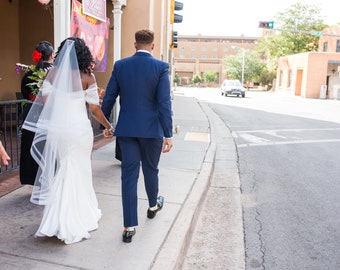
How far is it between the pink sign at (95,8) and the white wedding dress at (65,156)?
4.36 m

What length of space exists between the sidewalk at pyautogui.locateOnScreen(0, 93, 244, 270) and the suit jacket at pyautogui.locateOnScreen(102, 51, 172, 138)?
106cm

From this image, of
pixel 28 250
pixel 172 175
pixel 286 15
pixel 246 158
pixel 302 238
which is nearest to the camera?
pixel 28 250

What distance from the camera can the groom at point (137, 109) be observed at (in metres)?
3.55

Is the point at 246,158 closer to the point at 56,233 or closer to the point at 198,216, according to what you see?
the point at 198,216

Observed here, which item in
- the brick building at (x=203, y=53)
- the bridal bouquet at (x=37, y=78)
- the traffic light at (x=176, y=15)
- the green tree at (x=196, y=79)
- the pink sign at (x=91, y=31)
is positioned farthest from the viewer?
the brick building at (x=203, y=53)

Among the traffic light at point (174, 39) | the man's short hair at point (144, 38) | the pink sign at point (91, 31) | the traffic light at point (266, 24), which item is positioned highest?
the traffic light at point (266, 24)

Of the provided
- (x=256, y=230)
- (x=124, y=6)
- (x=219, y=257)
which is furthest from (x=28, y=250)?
(x=124, y=6)

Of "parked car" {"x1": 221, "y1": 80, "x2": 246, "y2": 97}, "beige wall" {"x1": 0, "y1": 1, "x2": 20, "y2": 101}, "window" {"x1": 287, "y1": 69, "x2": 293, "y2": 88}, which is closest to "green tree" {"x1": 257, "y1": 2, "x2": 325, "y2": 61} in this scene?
"window" {"x1": 287, "y1": 69, "x2": 293, "y2": 88}

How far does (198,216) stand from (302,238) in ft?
4.34

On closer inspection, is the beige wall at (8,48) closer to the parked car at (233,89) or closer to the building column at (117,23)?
the building column at (117,23)

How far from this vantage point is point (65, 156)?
137 inches

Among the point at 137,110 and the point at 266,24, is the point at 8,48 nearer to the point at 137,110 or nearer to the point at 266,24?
the point at 137,110

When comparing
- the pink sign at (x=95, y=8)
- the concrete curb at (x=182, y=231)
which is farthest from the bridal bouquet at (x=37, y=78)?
the pink sign at (x=95, y=8)

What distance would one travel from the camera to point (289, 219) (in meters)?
4.84
